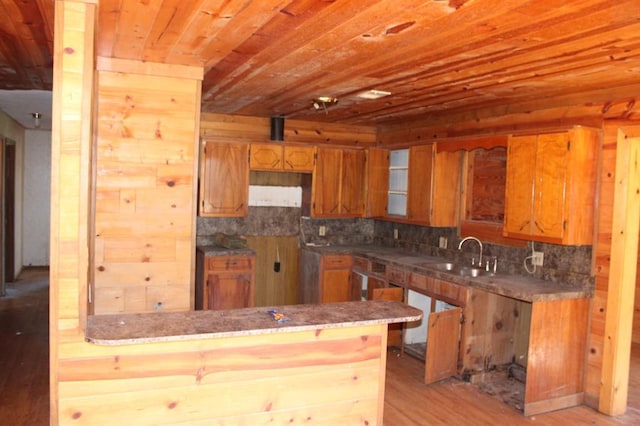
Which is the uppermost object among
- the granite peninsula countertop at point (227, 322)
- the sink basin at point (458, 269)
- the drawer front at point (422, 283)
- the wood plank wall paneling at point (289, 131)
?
the wood plank wall paneling at point (289, 131)

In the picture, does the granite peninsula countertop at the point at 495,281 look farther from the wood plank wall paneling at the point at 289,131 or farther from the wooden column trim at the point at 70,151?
the wooden column trim at the point at 70,151

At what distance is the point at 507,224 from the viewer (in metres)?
4.12

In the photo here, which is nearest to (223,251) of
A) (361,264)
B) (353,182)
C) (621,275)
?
(361,264)

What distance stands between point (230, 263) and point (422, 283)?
1.87 m

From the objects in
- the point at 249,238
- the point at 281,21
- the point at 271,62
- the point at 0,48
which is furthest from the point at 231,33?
the point at 249,238

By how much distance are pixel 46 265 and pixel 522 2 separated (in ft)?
29.3

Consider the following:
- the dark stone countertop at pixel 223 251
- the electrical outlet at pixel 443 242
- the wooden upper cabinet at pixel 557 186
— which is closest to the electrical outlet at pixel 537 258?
the wooden upper cabinet at pixel 557 186

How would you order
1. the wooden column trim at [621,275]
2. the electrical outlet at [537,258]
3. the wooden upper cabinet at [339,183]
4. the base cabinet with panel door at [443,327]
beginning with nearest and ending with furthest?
the wooden column trim at [621,275] → the base cabinet with panel door at [443,327] → the electrical outlet at [537,258] → the wooden upper cabinet at [339,183]

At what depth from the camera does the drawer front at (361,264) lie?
5312 mm

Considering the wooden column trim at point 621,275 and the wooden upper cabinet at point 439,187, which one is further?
the wooden upper cabinet at point 439,187

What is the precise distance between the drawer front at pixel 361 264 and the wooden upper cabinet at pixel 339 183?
0.62m

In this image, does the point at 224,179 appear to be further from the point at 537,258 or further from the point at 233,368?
the point at 233,368

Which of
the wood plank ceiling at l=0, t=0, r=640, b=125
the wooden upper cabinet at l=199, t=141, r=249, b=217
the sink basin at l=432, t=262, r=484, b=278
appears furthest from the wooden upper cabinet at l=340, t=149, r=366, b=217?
the wood plank ceiling at l=0, t=0, r=640, b=125

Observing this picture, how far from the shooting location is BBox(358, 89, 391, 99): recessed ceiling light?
12.9 ft
